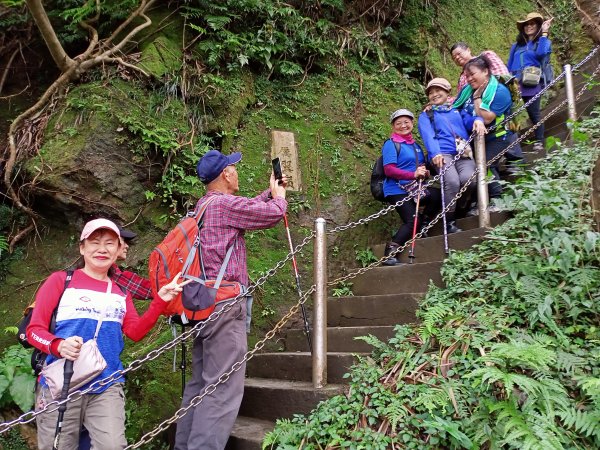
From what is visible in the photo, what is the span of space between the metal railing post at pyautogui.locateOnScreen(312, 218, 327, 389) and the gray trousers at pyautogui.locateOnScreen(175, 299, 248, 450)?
2.03 ft

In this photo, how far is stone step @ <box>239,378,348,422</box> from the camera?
376 cm

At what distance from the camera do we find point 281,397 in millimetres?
4012

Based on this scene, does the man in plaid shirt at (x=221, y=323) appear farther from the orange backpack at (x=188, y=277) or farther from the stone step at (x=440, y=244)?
the stone step at (x=440, y=244)

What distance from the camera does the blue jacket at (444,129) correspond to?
5.82 m

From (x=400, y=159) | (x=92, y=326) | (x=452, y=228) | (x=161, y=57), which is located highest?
(x=161, y=57)

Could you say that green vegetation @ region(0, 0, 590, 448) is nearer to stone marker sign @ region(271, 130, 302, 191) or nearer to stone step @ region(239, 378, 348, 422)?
stone marker sign @ region(271, 130, 302, 191)

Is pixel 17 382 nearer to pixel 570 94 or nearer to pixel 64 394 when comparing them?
pixel 64 394

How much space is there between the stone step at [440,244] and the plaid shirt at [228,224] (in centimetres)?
223

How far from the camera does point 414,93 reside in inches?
337

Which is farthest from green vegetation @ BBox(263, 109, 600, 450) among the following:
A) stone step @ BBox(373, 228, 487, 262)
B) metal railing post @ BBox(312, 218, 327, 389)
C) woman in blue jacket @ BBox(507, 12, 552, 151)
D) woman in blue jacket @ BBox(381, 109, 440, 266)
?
woman in blue jacket @ BBox(507, 12, 552, 151)

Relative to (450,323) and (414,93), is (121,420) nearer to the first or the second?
(450,323)

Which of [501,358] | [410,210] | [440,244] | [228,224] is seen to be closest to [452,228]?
[440,244]

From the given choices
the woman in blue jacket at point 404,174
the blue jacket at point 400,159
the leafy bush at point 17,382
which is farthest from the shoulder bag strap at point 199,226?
the blue jacket at point 400,159

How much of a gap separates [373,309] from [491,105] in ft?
9.52
